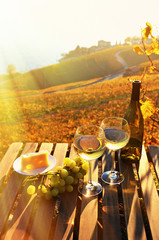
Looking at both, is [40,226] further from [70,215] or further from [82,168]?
[82,168]

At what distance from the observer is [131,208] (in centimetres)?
139

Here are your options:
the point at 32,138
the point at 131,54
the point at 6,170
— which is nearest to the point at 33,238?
the point at 6,170

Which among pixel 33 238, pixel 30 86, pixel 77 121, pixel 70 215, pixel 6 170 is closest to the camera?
pixel 33 238

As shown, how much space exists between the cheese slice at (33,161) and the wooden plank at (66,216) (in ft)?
1.14

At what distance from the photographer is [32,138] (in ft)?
18.0

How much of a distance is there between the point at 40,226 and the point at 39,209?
0.13m

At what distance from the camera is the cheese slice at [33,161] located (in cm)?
171

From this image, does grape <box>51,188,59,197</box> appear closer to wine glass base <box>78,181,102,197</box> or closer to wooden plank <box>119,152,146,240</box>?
wine glass base <box>78,181,102,197</box>

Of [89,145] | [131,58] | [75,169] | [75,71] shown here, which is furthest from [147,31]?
[131,58]

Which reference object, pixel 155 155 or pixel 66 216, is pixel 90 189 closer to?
pixel 66 216

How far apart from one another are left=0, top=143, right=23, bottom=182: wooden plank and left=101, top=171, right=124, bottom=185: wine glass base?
2.77 feet

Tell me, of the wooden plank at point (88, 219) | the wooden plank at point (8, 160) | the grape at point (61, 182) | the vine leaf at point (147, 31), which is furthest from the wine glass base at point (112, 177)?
the vine leaf at point (147, 31)

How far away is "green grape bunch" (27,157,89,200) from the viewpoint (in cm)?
148

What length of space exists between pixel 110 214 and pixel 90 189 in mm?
256
